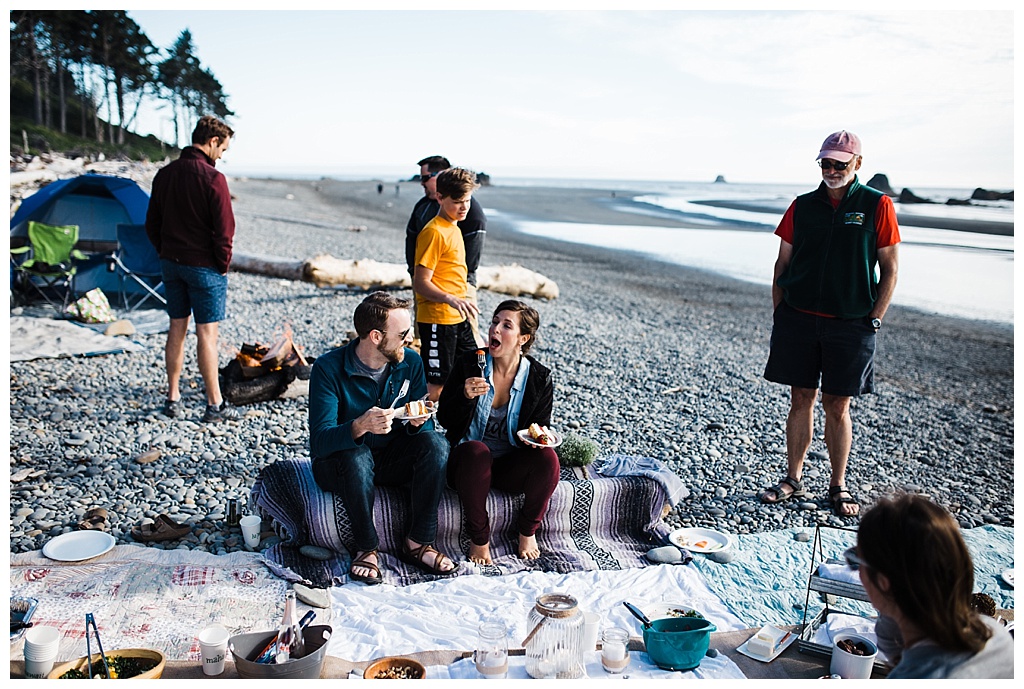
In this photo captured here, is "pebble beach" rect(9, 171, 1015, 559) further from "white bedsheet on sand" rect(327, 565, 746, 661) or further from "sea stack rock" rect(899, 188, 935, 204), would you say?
"sea stack rock" rect(899, 188, 935, 204)

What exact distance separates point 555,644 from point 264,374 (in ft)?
13.2

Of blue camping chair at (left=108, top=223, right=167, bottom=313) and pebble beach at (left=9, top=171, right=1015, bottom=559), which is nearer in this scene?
pebble beach at (left=9, top=171, right=1015, bottom=559)

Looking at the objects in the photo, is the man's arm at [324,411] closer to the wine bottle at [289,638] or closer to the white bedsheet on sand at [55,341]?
the wine bottle at [289,638]

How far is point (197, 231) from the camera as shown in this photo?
555cm

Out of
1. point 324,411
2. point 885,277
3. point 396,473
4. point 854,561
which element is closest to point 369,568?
point 396,473

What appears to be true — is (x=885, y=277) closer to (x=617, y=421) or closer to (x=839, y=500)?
(x=839, y=500)

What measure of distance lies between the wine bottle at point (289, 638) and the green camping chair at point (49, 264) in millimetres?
7273

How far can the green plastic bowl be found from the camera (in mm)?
2998

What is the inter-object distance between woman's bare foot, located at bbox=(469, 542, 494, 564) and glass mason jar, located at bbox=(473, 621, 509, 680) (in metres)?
1.05

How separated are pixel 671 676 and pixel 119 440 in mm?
3989

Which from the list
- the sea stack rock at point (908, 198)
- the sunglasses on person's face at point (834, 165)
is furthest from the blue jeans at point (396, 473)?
the sea stack rock at point (908, 198)

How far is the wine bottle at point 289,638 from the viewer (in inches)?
107

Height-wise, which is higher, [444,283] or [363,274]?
[444,283]

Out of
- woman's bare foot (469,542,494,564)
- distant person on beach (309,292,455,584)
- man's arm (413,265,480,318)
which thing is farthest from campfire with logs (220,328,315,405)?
woman's bare foot (469,542,494,564)
